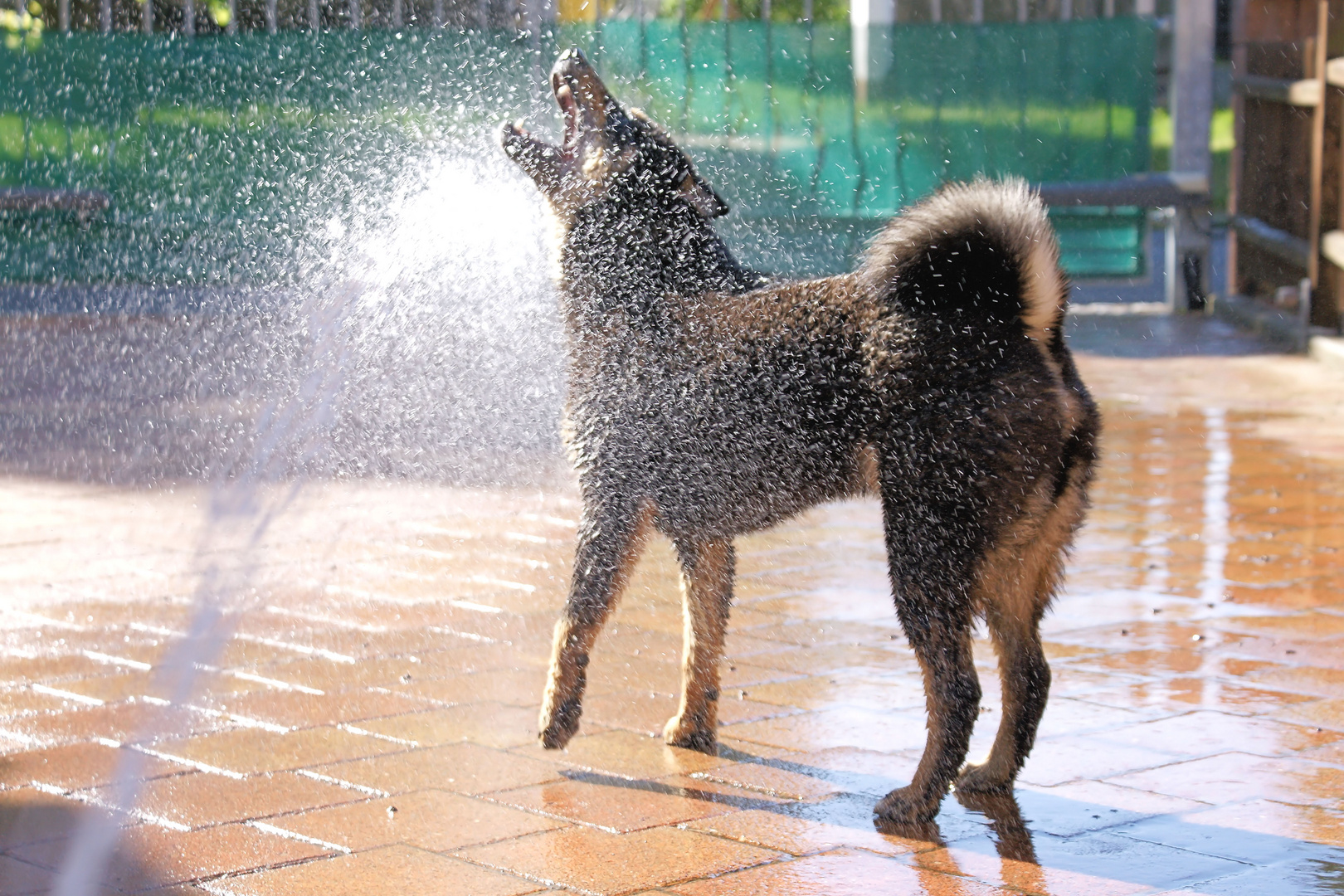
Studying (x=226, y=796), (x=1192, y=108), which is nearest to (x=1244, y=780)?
(x=226, y=796)

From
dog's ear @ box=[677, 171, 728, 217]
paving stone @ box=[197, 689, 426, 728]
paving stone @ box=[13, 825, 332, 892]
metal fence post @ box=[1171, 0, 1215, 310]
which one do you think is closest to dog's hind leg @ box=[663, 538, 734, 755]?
paving stone @ box=[197, 689, 426, 728]

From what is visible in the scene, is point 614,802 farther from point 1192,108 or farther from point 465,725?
point 1192,108

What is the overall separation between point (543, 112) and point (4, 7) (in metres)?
6.51

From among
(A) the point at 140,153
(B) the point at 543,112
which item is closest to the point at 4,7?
(A) the point at 140,153

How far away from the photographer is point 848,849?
10.9ft

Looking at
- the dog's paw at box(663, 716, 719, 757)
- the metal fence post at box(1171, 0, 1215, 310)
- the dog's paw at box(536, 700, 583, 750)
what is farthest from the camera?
the metal fence post at box(1171, 0, 1215, 310)

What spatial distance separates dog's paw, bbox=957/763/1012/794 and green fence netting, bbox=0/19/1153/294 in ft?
33.6

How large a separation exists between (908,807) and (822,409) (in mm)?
889

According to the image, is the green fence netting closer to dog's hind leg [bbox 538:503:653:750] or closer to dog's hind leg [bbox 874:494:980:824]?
dog's hind leg [bbox 538:503:653:750]

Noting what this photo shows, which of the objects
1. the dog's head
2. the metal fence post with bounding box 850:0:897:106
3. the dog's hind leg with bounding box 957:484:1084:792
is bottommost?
the dog's hind leg with bounding box 957:484:1084:792

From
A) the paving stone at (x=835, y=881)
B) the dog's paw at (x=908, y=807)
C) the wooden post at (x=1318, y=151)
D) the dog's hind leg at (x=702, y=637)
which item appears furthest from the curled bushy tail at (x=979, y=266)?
the wooden post at (x=1318, y=151)

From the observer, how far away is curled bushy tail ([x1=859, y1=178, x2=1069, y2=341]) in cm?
352

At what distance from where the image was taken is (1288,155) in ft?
42.6

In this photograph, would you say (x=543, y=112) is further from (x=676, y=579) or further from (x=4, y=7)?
(x=676, y=579)
